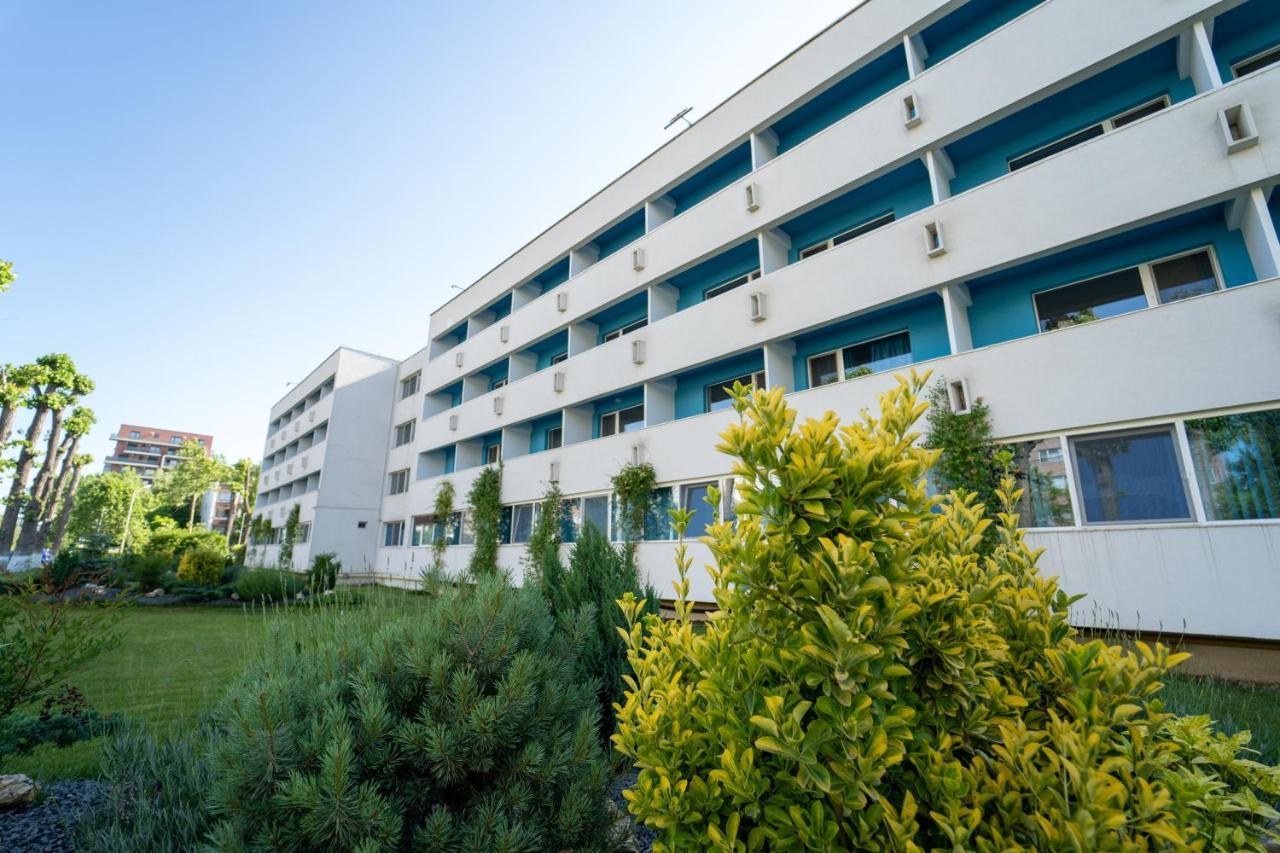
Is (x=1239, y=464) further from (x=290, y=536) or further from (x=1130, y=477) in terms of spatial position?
(x=290, y=536)

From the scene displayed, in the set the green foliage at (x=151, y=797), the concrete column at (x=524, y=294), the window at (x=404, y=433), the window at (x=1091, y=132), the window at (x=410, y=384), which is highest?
the concrete column at (x=524, y=294)

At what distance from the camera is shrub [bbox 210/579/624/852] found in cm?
200

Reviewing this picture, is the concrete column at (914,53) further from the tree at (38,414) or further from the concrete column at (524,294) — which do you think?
the tree at (38,414)

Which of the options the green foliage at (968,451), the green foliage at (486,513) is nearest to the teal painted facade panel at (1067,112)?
Answer: the green foliage at (968,451)

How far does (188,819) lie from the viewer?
249 cm

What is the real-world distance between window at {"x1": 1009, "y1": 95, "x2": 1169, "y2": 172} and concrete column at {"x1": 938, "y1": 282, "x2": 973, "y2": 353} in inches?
95.9

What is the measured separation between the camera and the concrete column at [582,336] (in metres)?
17.9

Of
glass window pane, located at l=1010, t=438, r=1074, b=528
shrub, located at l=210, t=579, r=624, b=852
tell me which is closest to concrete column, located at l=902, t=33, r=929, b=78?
glass window pane, located at l=1010, t=438, r=1074, b=528

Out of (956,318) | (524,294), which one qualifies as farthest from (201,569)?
(956,318)

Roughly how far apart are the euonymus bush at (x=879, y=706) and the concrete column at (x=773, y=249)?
464 inches

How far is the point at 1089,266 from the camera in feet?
30.0

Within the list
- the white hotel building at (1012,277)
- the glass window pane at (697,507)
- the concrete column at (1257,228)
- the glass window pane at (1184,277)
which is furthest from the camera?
the glass window pane at (697,507)

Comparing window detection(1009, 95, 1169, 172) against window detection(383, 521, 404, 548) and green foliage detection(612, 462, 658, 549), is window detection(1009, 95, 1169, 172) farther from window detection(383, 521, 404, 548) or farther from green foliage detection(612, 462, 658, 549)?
window detection(383, 521, 404, 548)

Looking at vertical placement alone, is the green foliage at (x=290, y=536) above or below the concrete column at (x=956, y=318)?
below
